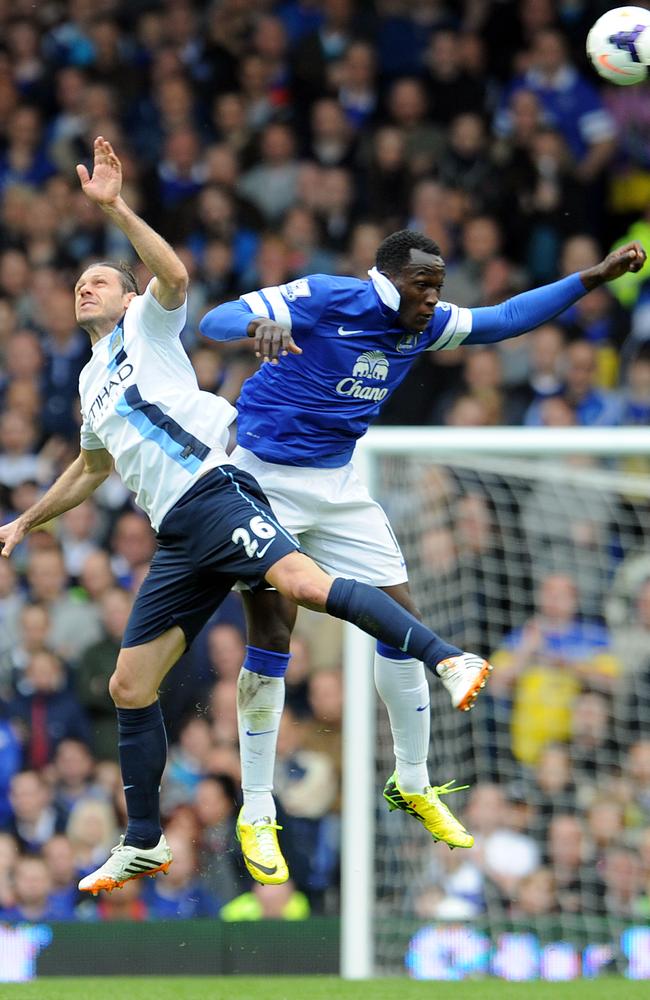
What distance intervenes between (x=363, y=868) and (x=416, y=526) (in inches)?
71.5

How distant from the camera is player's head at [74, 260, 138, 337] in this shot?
265 inches

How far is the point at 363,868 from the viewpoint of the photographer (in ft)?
26.9

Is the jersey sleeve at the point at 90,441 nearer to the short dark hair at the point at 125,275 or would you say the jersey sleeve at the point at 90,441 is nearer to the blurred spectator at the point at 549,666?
the short dark hair at the point at 125,275

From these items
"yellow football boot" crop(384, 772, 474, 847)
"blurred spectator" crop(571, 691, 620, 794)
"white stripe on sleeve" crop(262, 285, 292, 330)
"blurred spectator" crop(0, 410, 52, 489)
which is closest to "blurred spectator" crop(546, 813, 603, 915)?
"blurred spectator" crop(571, 691, 620, 794)

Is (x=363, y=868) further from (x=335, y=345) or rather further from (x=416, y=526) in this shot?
(x=335, y=345)

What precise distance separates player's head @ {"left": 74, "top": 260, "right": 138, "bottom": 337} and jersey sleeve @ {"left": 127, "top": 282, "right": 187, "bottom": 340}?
18 cm

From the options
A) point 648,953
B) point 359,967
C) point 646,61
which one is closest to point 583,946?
point 648,953

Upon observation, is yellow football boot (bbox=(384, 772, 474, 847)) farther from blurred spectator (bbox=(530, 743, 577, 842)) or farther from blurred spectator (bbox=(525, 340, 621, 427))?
blurred spectator (bbox=(525, 340, 621, 427))

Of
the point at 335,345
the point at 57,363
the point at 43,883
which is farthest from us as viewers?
the point at 57,363

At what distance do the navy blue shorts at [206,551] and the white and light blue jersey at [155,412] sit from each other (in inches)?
3.5

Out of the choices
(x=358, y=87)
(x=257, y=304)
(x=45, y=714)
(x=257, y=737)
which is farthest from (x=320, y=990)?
(x=358, y=87)

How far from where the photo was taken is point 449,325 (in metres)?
6.97

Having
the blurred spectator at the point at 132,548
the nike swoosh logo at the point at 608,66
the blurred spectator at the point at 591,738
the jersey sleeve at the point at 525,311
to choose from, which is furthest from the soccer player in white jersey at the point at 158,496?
the blurred spectator at the point at 132,548

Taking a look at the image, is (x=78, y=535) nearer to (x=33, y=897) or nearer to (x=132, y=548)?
(x=132, y=548)
